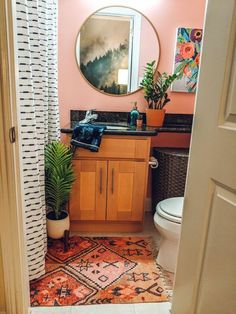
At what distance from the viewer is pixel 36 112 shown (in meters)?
1.45

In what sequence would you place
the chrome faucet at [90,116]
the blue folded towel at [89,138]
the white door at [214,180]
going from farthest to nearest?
the chrome faucet at [90,116] < the blue folded towel at [89,138] < the white door at [214,180]

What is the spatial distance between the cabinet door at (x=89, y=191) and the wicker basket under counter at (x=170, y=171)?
57cm

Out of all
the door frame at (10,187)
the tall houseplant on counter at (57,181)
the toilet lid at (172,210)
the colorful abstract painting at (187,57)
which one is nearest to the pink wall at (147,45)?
the colorful abstract painting at (187,57)

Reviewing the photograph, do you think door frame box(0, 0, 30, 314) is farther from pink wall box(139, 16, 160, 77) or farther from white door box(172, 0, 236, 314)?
pink wall box(139, 16, 160, 77)

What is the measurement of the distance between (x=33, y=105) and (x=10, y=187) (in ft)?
1.54

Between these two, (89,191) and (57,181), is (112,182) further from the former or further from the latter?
(57,181)

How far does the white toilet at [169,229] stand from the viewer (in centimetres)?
162

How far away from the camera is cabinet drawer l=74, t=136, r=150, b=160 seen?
76.7 inches

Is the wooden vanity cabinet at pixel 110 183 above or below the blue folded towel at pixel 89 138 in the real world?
below

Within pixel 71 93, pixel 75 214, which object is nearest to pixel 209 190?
pixel 75 214

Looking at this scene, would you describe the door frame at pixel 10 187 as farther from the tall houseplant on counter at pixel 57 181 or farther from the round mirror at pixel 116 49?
the round mirror at pixel 116 49

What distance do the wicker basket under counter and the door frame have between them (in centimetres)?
139

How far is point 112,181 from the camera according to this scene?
6.63ft

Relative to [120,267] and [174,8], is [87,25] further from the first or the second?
[120,267]
